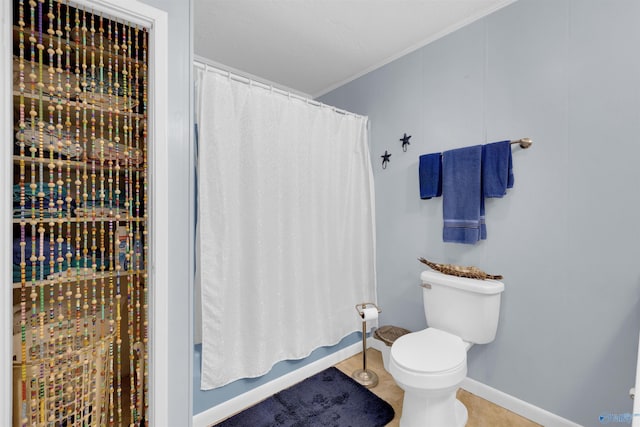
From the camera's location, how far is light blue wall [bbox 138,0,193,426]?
1.24 metres

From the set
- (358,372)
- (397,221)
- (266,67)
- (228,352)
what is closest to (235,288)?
(228,352)

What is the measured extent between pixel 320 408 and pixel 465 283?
3.73 ft

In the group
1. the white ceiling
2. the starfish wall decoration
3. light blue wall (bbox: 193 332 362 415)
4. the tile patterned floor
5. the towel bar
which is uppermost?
the white ceiling

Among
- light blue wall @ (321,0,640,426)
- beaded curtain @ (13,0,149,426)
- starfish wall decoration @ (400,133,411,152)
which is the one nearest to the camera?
beaded curtain @ (13,0,149,426)

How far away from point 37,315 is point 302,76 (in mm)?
2404

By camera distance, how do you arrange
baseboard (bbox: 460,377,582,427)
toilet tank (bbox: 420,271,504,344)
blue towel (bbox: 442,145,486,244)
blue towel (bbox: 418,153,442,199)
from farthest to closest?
blue towel (bbox: 418,153,442,199) → blue towel (bbox: 442,145,486,244) → toilet tank (bbox: 420,271,504,344) → baseboard (bbox: 460,377,582,427)

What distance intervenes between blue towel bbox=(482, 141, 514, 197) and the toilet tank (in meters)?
0.54

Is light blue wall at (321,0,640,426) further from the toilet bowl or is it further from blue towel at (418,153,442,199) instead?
the toilet bowl

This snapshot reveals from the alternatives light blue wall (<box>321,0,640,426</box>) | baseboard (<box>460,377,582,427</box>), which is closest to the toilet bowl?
baseboard (<box>460,377,582,427</box>)

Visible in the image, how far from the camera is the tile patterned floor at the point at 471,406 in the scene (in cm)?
162

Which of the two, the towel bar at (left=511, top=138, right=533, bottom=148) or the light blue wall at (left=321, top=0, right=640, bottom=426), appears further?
the towel bar at (left=511, top=138, right=533, bottom=148)

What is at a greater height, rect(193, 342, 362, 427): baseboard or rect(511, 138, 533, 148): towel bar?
rect(511, 138, 533, 148): towel bar

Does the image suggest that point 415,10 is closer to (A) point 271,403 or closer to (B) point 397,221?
(B) point 397,221

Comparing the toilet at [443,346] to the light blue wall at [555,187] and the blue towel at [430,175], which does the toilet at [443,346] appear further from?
the blue towel at [430,175]
